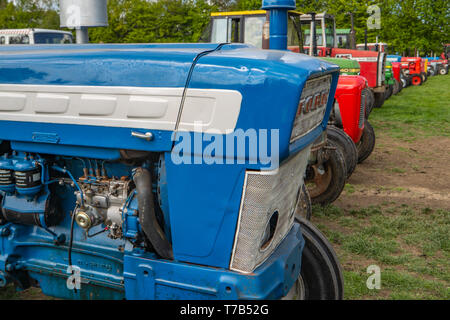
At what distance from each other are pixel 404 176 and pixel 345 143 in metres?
1.47

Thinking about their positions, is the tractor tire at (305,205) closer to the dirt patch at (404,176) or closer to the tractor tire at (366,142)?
the dirt patch at (404,176)

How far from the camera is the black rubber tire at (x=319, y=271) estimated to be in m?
2.54

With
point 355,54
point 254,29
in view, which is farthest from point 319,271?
point 355,54

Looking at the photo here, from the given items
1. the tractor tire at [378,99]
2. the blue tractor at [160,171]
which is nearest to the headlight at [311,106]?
the blue tractor at [160,171]

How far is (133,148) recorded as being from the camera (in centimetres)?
204

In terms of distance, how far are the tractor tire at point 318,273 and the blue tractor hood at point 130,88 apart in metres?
0.67

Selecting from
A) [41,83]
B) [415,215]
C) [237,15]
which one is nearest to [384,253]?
[415,215]

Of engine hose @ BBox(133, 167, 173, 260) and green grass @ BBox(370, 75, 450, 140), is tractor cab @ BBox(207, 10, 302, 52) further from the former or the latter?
engine hose @ BBox(133, 167, 173, 260)

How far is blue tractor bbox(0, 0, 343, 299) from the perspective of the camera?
1889mm

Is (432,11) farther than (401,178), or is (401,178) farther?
(432,11)

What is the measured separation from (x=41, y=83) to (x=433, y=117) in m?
10.9

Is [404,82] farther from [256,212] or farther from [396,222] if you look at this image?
[256,212]

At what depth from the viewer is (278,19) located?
294 centimetres

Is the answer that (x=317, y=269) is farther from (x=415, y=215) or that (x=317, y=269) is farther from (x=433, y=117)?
(x=433, y=117)
